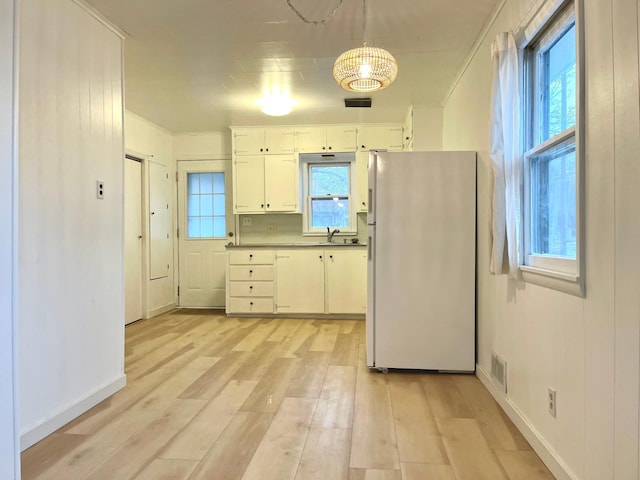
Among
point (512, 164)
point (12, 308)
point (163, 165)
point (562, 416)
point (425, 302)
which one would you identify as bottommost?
point (562, 416)

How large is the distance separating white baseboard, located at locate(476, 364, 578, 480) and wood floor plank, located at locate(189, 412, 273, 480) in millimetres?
1307

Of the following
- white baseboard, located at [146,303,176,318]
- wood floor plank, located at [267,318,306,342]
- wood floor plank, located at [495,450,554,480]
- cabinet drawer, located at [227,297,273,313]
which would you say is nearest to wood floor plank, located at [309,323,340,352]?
wood floor plank, located at [267,318,306,342]

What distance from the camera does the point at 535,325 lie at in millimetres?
1886

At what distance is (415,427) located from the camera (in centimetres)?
211

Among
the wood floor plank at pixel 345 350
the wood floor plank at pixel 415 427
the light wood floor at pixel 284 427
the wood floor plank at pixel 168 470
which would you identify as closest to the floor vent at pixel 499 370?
the light wood floor at pixel 284 427

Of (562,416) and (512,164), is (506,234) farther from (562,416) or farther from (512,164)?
(562,416)

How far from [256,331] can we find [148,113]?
2.76 m

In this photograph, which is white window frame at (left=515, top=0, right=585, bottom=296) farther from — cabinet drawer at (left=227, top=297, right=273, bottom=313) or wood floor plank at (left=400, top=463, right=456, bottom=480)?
cabinet drawer at (left=227, top=297, right=273, bottom=313)

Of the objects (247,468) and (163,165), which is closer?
(247,468)

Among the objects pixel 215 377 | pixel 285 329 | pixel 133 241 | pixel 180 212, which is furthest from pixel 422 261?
pixel 180 212

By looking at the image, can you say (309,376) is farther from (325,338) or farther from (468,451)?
(468,451)

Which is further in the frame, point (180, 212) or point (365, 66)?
point (180, 212)

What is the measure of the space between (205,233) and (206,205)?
392 mm

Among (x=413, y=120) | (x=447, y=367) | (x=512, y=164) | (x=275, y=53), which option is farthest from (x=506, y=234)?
(x=413, y=120)
